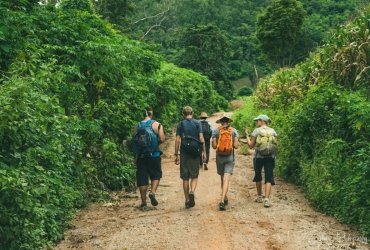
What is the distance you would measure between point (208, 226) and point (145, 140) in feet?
7.22

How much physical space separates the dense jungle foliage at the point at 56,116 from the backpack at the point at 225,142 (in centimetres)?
221

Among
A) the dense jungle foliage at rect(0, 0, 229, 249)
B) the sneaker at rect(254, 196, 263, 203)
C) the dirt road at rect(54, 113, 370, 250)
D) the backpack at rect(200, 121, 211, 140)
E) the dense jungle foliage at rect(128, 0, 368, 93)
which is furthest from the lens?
the dense jungle foliage at rect(128, 0, 368, 93)

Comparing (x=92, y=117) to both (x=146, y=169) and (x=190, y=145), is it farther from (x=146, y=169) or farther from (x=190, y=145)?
(x=190, y=145)

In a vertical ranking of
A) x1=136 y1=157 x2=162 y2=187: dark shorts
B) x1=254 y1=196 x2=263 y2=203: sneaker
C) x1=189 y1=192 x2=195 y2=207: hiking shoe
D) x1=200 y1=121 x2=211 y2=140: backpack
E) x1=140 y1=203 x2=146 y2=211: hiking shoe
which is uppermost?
x1=200 y1=121 x2=211 y2=140: backpack

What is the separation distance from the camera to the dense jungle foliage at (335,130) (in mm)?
8125

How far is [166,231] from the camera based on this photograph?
7367 mm

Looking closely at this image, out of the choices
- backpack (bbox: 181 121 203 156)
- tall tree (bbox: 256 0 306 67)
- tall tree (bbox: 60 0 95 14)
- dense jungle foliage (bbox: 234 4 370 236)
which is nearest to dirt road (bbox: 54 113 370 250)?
dense jungle foliage (bbox: 234 4 370 236)

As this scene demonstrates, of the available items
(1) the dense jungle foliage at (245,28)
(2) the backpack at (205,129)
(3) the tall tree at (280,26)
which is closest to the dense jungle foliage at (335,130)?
(2) the backpack at (205,129)

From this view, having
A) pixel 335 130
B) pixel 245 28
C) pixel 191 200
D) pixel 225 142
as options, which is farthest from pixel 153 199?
pixel 245 28

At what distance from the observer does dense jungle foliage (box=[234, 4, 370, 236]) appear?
8.12 metres

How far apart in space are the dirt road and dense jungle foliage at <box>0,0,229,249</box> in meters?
0.52

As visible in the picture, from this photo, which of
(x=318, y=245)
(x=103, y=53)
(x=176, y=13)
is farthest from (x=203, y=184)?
(x=176, y=13)

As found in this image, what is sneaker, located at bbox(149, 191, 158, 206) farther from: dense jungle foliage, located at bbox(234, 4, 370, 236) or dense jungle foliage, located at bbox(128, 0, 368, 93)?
dense jungle foliage, located at bbox(128, 0, 368, 93)

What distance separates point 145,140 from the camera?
8.90 meters
